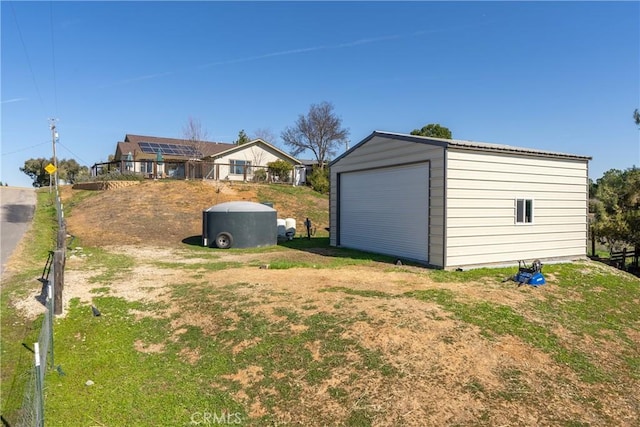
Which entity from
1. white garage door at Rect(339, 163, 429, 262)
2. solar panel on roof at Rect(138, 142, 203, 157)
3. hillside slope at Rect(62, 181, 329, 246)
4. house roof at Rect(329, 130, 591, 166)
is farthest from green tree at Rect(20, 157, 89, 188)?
house roof at Rect(329, 130, 591, 166)

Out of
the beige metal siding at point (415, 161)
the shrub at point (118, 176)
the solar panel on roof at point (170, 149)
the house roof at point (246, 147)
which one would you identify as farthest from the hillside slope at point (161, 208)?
the solar panel on roof at point (170, 149)

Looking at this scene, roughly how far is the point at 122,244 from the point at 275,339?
1255cm

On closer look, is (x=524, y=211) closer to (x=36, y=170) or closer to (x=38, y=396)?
(x=38, y=396)

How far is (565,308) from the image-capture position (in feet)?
27.5

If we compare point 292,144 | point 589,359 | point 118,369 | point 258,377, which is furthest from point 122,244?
point 292,144

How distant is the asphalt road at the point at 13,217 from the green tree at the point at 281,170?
16.6 m

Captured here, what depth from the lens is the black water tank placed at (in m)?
16.7

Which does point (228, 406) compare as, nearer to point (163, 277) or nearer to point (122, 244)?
point (163, 277)

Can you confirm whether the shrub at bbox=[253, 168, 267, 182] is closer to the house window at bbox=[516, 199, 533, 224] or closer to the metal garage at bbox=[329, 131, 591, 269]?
the metal garage at bbox=[329, 131, 591, 269]

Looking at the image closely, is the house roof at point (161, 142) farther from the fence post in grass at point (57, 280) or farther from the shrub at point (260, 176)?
the fence post in grass at point (57, 280)

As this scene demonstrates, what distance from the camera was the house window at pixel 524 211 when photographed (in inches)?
503

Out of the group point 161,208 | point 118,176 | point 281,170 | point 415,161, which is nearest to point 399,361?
point 415,161

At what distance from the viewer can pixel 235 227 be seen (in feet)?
54.9

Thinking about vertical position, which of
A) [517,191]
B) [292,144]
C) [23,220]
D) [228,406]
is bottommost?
[228,406]
